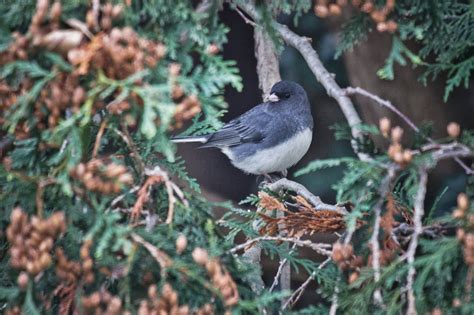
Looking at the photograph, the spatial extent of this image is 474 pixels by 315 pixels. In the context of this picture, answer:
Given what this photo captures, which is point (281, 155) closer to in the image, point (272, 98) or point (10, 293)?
point (272, 98)

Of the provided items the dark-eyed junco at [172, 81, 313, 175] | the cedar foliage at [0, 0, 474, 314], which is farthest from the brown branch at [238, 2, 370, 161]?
the dark-eyed junco at [172, 81, 313, 175]

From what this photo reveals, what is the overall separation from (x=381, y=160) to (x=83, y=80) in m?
0.62

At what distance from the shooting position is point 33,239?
4.57ft

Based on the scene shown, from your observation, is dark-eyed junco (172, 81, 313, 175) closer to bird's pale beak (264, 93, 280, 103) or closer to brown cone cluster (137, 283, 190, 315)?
bird's pale beak (264, 93, 280, 103)

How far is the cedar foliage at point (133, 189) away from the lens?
1423mm


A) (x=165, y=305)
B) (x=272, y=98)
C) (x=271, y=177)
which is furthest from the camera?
(x=271, y=177)

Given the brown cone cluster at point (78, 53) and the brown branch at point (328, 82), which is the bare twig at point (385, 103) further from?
the brown cone cluster at point (78, 53)

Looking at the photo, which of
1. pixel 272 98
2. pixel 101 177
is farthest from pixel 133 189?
pixel 272 98

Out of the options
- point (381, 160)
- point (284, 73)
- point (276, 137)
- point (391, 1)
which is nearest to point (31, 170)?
point (381, 160)

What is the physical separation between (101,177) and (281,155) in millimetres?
2211

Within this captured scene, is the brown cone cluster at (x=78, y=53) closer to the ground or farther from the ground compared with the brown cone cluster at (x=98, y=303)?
farther from the ground

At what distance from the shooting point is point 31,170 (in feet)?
5.29

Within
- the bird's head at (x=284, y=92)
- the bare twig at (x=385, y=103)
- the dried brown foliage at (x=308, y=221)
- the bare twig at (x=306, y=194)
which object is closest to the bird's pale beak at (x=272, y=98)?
the bird's head at (x=284, y=92)

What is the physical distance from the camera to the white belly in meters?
3.58
